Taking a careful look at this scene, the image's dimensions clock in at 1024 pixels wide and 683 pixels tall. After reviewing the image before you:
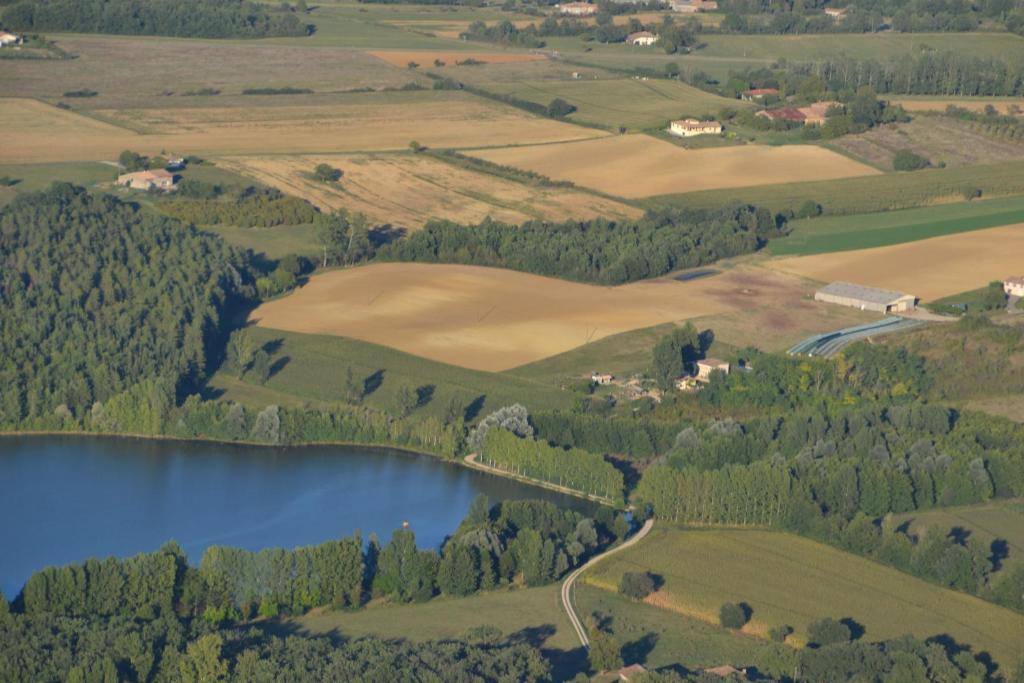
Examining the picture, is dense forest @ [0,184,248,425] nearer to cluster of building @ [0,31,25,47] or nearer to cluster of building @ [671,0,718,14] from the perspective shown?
cluster of building @ [0,31,25,47]

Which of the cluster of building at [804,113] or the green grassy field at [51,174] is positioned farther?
the cluster of building at [804,113]

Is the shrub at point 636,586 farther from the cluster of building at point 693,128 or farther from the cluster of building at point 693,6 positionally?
the cluster of building at point 693,6

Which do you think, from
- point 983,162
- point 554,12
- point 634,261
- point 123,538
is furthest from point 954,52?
point 123,538

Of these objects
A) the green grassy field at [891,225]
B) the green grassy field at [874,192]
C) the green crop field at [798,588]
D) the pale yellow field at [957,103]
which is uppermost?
the pale yellow field at [957,103]

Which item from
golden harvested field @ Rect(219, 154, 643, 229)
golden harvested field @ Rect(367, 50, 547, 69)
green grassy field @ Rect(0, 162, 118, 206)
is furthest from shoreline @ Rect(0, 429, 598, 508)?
golden harvested field @ Rect(367, 50, 547, 69)

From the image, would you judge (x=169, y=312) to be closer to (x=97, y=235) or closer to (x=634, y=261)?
(x=97, y=235)

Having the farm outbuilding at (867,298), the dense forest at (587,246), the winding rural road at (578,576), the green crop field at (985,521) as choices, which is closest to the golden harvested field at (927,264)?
the farm outbuilding at (867,298)
